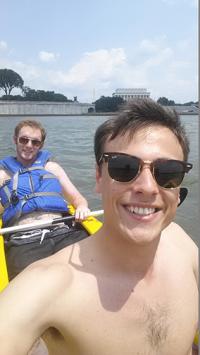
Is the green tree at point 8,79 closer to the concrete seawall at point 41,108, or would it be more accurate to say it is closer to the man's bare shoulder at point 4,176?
the concrete seawall at point 41,108

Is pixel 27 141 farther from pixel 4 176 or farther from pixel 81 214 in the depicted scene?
pixel 81 214

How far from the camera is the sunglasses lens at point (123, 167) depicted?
42.0 inches

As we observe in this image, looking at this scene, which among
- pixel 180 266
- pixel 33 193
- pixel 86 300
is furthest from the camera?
pixel 33 193

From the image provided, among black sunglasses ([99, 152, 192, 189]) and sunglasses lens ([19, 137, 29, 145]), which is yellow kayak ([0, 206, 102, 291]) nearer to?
sunglasses lens ([19, 137, 29, 145])

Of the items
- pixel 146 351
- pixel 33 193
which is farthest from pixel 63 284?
pixel 33 193

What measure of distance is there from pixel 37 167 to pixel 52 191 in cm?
29

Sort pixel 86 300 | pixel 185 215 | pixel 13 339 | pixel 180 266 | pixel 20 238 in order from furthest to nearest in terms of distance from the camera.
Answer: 1. pixel 185 215
2. pixel 20 238
3. pixel 180 266
4. pixel 86 300
5. pixel 13 339

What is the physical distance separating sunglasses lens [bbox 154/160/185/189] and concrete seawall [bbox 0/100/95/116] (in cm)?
5522

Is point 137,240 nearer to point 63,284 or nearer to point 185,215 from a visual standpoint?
point 63,284

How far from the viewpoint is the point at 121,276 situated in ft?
3.89

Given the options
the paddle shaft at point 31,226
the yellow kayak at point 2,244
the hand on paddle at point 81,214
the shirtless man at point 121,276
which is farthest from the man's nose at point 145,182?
the hand on paddle at point 81,214

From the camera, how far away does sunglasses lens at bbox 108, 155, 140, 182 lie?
3.50 ft

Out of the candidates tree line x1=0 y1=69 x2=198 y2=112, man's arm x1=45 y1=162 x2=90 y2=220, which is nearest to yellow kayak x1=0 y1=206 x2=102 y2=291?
man's arm x1=45 y1=162 x2=90 y2=220

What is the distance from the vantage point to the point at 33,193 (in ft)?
10.5
